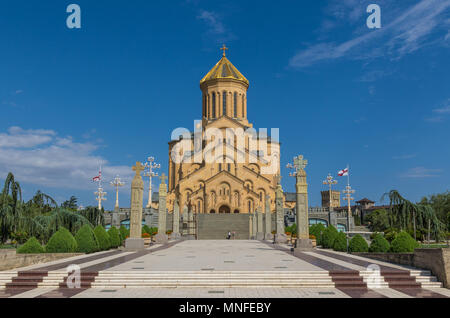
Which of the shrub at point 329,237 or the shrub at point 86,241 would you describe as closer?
the shrub at point 86,241

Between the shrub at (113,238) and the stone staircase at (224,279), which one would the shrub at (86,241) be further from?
the stone staircase at (224,279)

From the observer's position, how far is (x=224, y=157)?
47.5m

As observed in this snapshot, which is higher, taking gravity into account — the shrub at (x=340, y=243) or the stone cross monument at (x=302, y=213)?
the stone cross monument at (x=302, y=213)

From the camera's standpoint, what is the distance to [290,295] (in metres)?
7.43

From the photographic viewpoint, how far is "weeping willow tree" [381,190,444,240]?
19688 mm

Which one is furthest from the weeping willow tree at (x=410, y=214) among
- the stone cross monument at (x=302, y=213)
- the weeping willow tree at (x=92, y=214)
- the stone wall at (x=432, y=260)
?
the weeping willow tree at (x=92, y=214)

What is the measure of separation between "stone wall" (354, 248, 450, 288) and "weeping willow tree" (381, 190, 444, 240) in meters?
9.29

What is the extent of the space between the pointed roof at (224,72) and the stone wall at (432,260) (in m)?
43.1

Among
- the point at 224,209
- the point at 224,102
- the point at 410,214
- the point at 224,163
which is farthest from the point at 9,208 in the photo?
the point at 224,102

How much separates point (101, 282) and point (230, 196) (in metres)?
35.0

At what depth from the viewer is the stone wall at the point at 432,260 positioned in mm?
8528

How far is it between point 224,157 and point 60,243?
34731 mm

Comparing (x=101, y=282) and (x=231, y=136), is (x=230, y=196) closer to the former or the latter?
(x=231, y=136)
